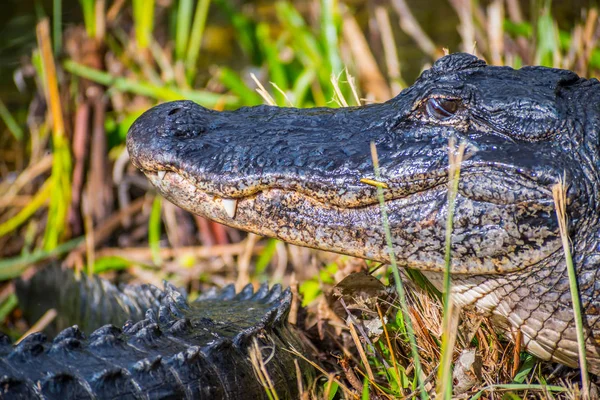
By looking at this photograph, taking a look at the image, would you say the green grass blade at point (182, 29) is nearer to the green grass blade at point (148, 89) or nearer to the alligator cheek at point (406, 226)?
the green grass blade at point (148, 89)

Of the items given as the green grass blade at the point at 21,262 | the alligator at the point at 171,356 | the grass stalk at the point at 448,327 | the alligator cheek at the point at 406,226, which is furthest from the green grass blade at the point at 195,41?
the grass stalk at the point at 448,327

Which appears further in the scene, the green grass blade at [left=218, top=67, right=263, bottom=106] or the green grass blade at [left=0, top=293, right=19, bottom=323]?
the green grass blade at [left=218, top=67, right=263, bottom=106]

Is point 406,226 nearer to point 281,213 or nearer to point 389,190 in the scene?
point 389,190

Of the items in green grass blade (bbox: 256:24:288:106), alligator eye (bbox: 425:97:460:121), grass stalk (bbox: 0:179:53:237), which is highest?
alligator eye (bbox: 425:97:460:121)

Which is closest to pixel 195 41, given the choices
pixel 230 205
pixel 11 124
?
pixel 11 124

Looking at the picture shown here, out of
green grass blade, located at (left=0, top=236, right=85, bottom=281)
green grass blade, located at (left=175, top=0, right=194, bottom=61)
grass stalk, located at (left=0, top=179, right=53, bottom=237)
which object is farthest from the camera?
green grass blade, located at (left=175, top=0, right=194, bottom=61)

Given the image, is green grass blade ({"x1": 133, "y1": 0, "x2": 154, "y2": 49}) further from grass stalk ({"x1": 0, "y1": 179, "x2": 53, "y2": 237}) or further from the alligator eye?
the alligator eye

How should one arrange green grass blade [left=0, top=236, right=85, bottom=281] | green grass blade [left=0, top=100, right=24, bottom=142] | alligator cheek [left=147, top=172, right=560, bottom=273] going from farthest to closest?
1. green grass blade [left=0, top=100, right=24, bottom=142]
2. green grass blade [left=0, top=236, right=85, bottom=281]
3. alligator cheek [left=147, top=172, right=560, bottom=273]

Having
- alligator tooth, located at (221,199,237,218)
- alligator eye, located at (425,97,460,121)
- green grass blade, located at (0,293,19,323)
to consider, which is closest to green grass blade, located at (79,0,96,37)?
green grass blade, located at (0,293,19,323)
